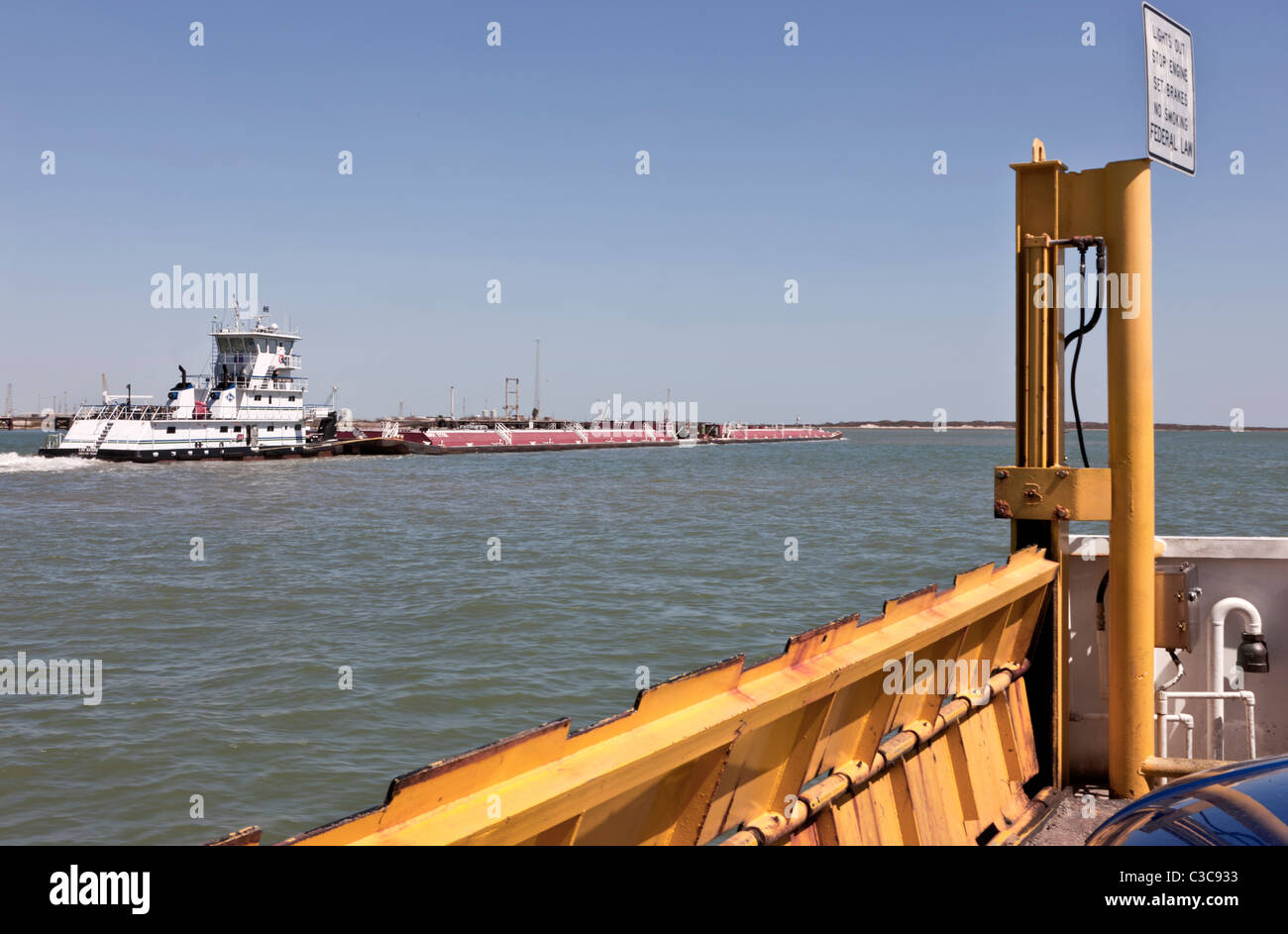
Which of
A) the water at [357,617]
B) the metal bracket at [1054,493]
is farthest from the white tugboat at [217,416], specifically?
the metal bracket at [1054,493]

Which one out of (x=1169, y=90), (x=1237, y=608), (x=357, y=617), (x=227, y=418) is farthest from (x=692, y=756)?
(x=227, y=418)

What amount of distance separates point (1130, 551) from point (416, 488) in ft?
150

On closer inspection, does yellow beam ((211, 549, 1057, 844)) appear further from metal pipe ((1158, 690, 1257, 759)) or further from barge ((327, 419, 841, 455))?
barge ((327, 419, 841, 455))

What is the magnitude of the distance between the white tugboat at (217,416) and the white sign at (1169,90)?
65138 mm

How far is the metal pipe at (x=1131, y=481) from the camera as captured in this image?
453 cm

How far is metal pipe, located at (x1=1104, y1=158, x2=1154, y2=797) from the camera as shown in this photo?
4.53 metres

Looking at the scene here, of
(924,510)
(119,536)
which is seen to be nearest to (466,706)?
(119,536)

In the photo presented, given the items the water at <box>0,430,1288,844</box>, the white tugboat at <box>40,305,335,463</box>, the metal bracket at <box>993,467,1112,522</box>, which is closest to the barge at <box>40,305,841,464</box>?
the white tugboat at <box>40,305,335,463</box>

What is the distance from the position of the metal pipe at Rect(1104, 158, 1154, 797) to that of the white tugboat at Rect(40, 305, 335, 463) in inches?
2563

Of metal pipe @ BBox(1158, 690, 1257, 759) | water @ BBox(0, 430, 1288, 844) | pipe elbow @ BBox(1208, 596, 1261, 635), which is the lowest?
water @ BBox(0, 430, 1288, 844)

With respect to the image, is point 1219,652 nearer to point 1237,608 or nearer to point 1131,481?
point 1237,608

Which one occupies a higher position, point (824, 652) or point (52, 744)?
point (824, 652)

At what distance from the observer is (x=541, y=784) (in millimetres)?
2080
